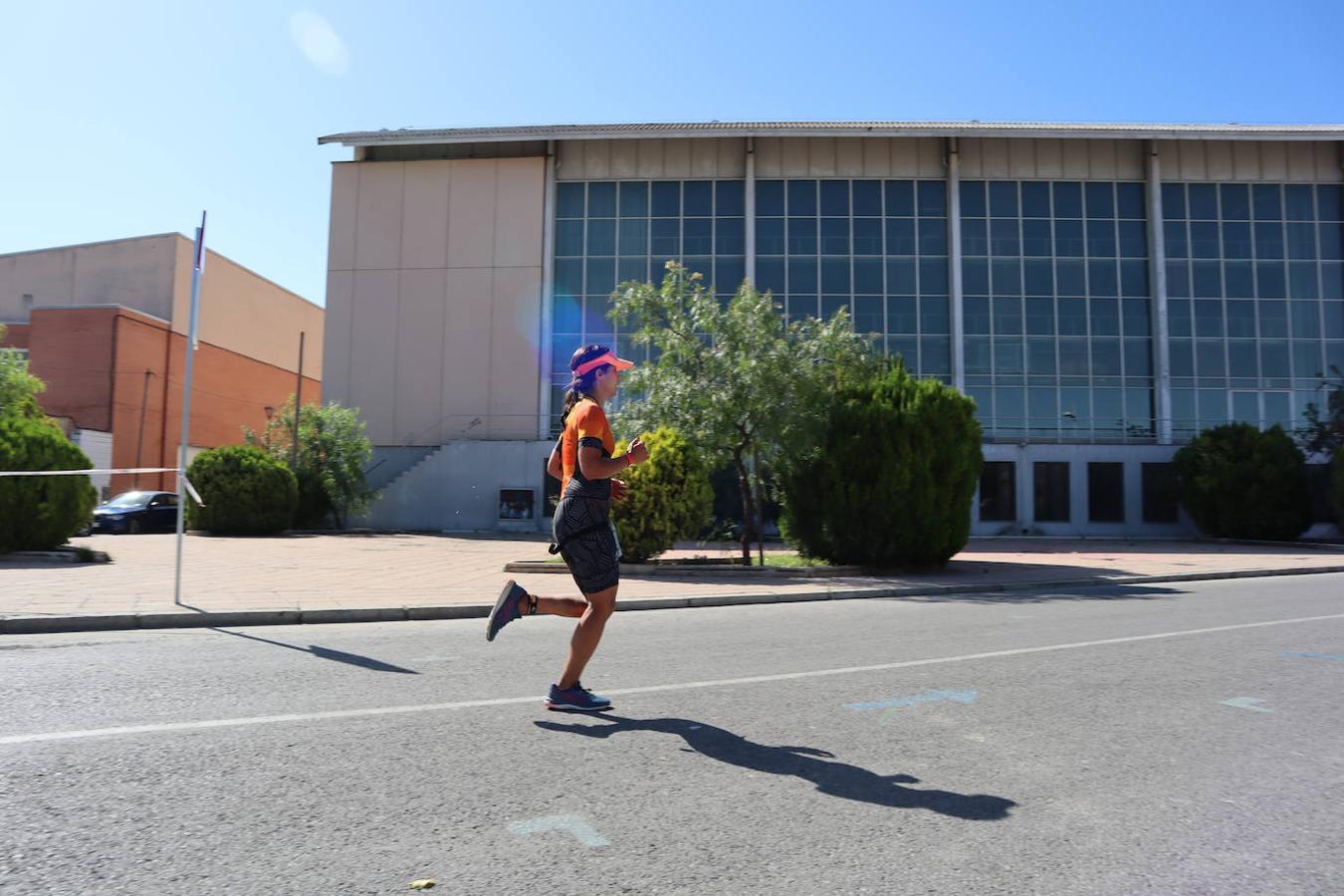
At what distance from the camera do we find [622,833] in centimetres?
317

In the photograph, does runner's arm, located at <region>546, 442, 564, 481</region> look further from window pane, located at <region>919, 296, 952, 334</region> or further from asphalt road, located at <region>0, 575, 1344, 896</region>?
window pane, located at <region>919, 296, 952, 334</region>

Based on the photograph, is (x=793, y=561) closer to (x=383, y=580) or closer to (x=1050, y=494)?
(x=383, y=580)

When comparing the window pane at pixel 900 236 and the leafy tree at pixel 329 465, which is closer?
the leafy tree at pixel 329 465

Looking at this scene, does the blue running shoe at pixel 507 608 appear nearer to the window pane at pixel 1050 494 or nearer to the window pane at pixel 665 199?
the window pane at pixel 1050 494

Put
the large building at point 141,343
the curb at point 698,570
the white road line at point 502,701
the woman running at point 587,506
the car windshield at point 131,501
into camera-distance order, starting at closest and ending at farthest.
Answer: the white road line at point 502,701
the woman running at point 587,506
the curb at point 698,570
the car windshield at point 131,501
the large building at point 141,343

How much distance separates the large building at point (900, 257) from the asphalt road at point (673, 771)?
26.5m

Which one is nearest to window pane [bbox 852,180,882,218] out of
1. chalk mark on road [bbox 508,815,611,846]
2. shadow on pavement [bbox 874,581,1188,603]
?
shadow on pavement [bbox 874,581,1188,603]

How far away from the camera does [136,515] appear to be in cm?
2747

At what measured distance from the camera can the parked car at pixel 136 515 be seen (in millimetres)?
27025

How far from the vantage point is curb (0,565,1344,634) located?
8.12 metres

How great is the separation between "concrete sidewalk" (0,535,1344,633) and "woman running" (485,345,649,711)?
5.09 m

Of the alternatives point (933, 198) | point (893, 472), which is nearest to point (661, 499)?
point (893, 472)

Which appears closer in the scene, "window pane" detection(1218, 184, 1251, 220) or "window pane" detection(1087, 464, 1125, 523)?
"window pane" detection(1087, 464, 1125, 523)

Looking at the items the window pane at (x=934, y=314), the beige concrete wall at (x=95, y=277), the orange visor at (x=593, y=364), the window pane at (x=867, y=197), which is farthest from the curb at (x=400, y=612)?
the beige concrete wall at (x=95, y=277)
